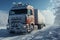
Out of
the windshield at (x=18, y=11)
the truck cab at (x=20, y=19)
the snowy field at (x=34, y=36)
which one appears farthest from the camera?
the windshield at (x=18, y=11)

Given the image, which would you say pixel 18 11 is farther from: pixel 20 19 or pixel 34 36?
pixel 34 36

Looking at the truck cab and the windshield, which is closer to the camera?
the truck cab

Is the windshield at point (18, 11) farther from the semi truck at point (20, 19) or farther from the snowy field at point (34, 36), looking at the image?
the snowy field at point (34, 36)

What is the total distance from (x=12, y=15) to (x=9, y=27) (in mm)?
1403

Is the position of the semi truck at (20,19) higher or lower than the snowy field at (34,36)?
higher

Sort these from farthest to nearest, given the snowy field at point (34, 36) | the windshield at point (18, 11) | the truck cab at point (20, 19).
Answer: the windshield at point (18, 11)
the truck cab at point (20, 19)
the snowy field at point (34, 36)

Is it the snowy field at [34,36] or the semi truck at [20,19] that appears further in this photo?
the semi truck at [20,19]

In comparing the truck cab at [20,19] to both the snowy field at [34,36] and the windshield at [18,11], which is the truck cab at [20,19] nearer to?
the windshield at [18,11]

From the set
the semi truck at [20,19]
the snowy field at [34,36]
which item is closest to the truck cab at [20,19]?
the semi truck at [20,19]

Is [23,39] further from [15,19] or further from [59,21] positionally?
[59,21]

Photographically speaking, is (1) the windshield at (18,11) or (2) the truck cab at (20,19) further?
(1) the windshield at (18,11)

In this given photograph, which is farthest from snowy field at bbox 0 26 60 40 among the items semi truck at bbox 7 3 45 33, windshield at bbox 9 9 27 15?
windshield at bbox 9 9 27 15

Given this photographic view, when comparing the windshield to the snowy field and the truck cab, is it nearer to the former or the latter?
the truck cab

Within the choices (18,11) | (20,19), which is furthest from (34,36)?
(18,11)
